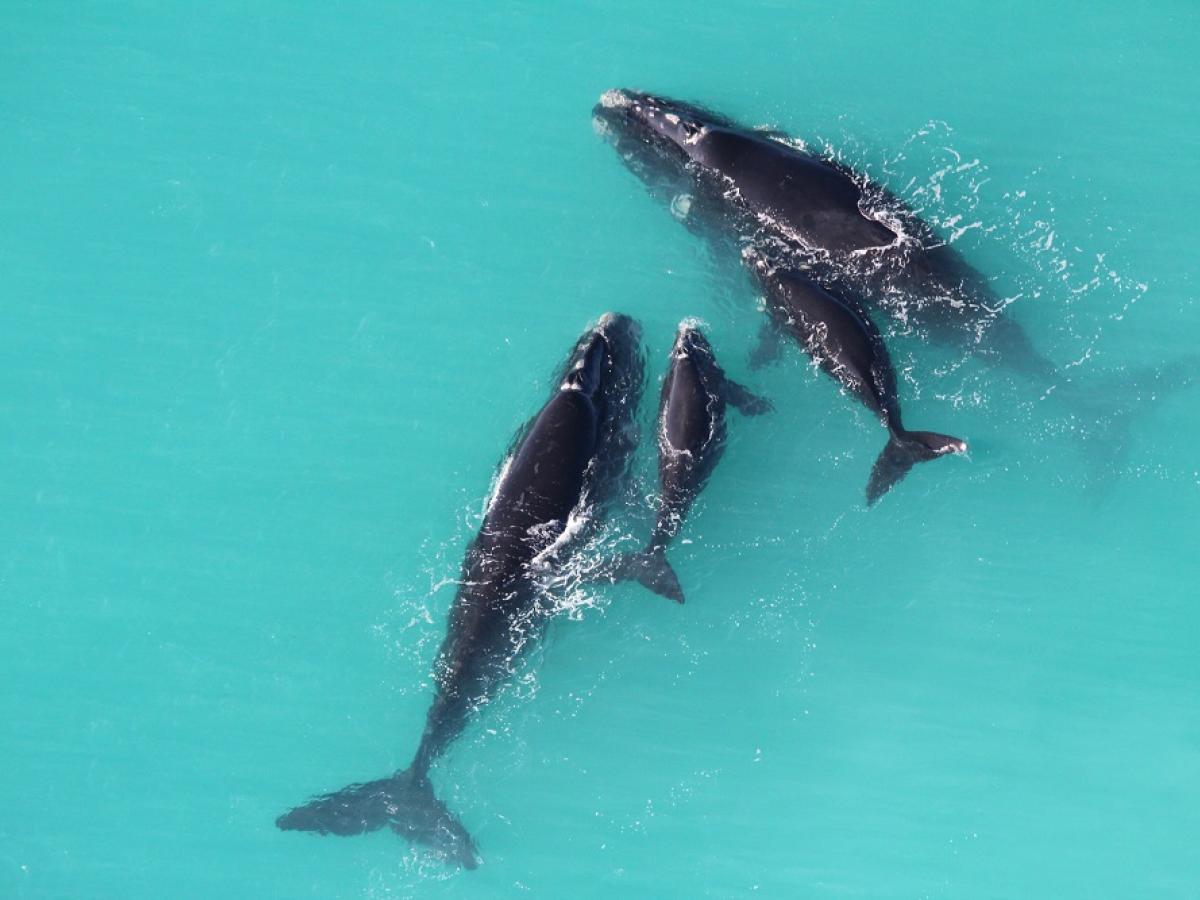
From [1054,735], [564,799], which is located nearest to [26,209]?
[564,799]

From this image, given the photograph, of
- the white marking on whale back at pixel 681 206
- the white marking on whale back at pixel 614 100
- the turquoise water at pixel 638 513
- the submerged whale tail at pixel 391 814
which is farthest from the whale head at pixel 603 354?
the submerged whale tail at pixel 391 814

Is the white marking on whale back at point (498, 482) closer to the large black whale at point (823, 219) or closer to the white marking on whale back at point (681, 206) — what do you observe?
the white marking on whale back at point (681, 206)

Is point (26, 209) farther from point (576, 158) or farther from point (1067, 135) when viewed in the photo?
point (1067, 135)

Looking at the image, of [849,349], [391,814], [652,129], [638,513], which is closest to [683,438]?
[638,513]

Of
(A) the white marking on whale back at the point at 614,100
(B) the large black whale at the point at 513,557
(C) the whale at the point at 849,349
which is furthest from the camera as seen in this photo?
(A) the white marking on whale back at the point at 614,100

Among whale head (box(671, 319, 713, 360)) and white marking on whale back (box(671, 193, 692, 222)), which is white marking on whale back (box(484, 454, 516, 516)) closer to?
whale head (box(671, 319, 713, 360))

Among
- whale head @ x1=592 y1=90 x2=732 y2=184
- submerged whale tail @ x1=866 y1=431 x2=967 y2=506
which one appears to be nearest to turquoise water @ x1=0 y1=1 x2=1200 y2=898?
whale head @ x1=592 y1=90 x2=732 y2=184
